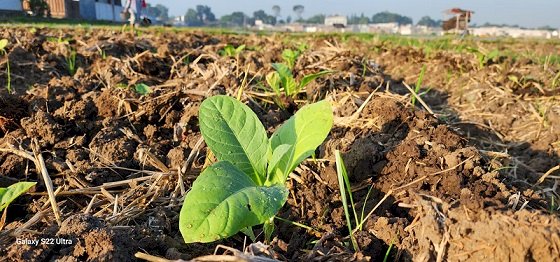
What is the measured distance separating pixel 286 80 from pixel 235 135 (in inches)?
43.7

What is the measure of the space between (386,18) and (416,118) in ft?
425

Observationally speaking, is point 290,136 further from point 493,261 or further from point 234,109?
point 493,261

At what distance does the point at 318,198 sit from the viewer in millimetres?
1367

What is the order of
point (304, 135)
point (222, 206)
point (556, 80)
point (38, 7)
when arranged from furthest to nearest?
point (38, 7) → point (556, 80) → point (304, 135) → point (222, 206)

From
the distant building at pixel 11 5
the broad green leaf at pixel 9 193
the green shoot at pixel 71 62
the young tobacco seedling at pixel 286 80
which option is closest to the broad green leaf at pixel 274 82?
the young tobacco seedling at pixel 286 80

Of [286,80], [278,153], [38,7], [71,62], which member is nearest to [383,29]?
[38,7]

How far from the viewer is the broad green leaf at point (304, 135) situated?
4.31ft

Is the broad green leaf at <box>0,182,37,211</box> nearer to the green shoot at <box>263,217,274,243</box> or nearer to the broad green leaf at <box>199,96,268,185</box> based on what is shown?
the broad green leaf at <box>199,96,268,185</box>

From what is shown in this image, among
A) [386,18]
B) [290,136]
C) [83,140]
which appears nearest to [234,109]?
[290,136]

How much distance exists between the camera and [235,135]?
4.52 feet

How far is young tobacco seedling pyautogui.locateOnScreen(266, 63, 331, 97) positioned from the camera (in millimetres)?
2387

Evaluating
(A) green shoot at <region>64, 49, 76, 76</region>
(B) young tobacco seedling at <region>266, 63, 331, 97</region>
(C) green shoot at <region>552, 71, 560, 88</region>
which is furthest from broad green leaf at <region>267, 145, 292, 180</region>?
(C) green shoot at <region>552, 71, 560, 88</region>

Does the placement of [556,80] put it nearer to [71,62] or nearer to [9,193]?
[71,62]

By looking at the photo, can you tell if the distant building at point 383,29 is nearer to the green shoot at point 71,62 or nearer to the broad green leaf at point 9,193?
the green shoot at point 71,62
